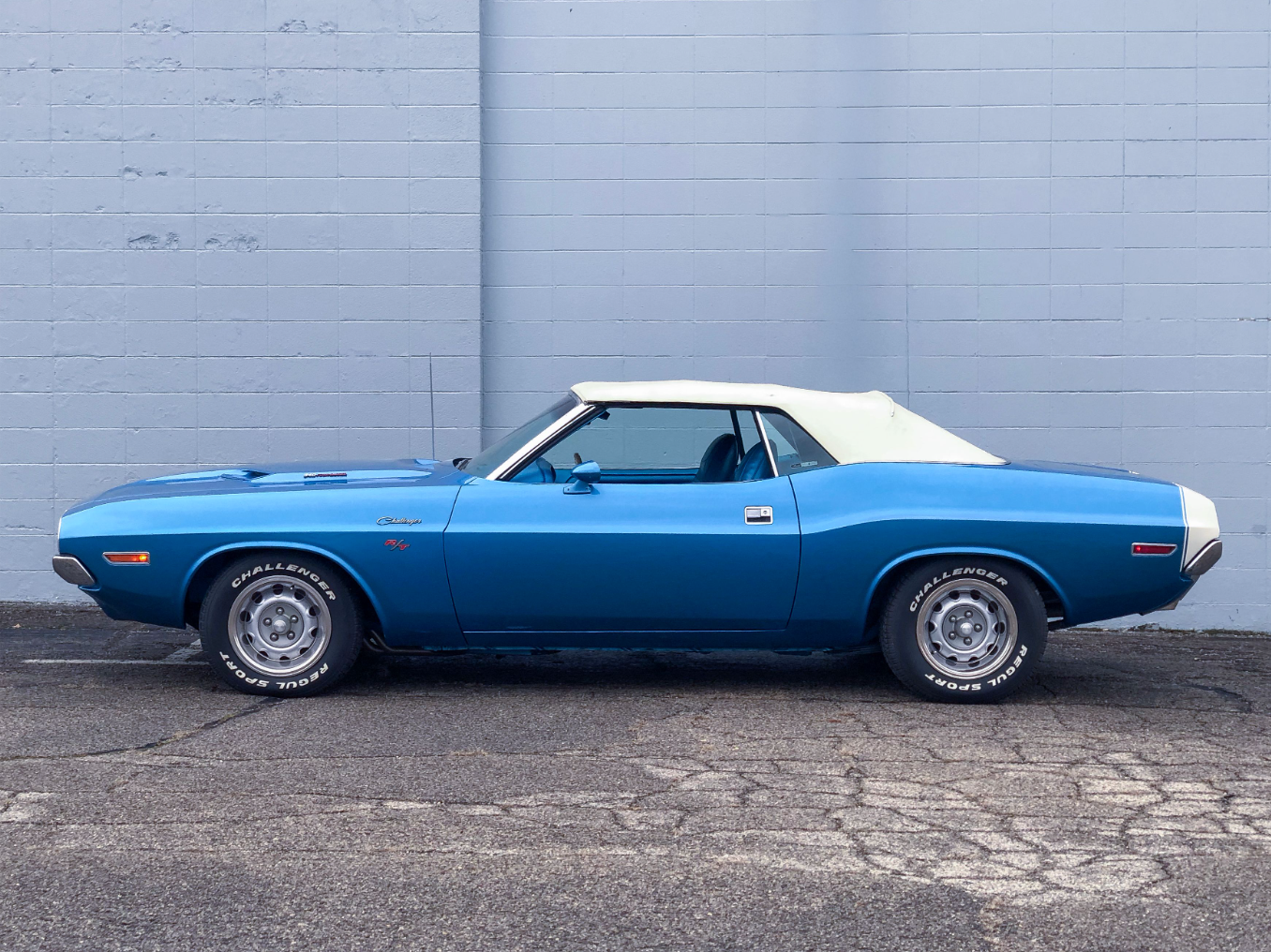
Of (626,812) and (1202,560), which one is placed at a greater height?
(1202,560)

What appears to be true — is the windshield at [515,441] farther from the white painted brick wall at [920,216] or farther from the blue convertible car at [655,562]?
the white painted brick wall at [920,216]

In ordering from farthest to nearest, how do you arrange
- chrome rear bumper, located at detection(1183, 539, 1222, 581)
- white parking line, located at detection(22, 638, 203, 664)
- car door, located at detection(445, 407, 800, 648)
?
white parking line, located at detection(22, 638, 203, 664) → chrome rear bumper, located at detection(1183, 539, 1222, 581) → car door, located at detection(445, 407, 800, 648)

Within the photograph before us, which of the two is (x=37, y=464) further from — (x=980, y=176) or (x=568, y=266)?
(x=980, y=176)

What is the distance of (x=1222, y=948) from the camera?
10.5ft

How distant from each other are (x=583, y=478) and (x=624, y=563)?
1.36ft

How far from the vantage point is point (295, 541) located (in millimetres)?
5766

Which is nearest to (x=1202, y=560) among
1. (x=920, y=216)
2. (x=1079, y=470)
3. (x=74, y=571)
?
(x=1079, y=470)

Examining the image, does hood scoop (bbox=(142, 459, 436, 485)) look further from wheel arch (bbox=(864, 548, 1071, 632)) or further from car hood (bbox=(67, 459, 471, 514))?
wheel arch (bbox=(864, 548, 1071, 632))

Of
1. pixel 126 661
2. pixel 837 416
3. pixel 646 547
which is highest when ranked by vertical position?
pixel 837 416

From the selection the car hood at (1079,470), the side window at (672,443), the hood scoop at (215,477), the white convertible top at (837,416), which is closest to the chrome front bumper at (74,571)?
the hood scoop at (215,477)

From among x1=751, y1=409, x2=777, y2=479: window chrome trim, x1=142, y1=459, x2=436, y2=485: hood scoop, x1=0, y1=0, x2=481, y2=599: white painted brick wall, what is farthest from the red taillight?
x1=0, y1=0, x2=481, y2=599: white painted brick wall

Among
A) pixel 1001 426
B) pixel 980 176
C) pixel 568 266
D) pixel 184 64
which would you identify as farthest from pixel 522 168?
pixel 1001 426

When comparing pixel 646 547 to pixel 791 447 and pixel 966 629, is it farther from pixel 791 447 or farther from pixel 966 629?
pixel 966 629

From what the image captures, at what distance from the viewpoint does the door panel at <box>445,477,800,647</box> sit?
577 cm
